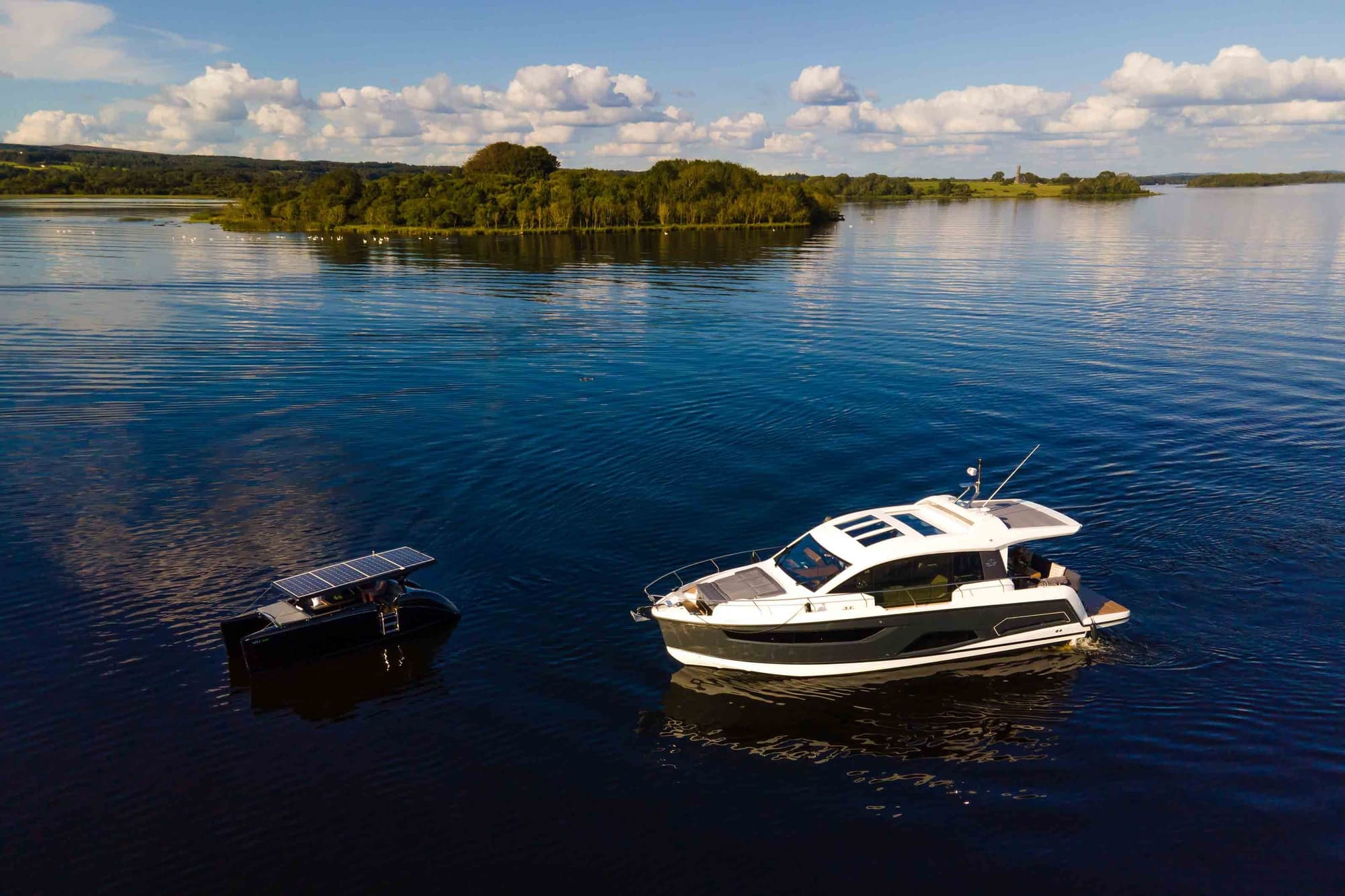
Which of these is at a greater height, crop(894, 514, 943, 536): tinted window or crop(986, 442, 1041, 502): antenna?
crop(894, 514, 943, 536): tinted window

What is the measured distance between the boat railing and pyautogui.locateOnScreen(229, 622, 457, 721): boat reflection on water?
7.17m

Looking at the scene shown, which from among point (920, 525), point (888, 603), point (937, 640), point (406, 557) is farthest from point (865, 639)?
point (406, 557)

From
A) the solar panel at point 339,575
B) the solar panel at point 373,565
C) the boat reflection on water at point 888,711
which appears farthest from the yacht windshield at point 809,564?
the solar panel at point 339,575

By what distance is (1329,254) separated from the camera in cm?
12056

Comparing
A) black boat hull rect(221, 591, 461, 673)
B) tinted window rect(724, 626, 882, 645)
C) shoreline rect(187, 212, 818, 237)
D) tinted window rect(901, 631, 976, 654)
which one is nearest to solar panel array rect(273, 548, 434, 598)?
black boat hull rect(221, 591, 461, 673)

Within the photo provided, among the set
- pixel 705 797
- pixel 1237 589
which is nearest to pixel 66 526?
pixel 705 797

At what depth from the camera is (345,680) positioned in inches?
1003

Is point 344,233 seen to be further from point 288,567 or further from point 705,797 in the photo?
point 705,797

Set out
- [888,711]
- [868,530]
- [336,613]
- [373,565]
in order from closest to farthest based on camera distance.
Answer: [888,711] < [336,613] < [868,530] < [373,565]

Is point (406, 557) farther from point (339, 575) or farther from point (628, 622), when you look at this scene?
point (628, 622)

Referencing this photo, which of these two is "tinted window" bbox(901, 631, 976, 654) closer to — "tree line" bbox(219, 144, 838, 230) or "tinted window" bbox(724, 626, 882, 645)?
"tinted window" bbox(724, 626, 882, 645)

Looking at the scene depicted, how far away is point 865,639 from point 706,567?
7321 mm

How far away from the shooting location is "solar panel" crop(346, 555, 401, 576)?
26.8 m

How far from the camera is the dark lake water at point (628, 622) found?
18.9 meters
